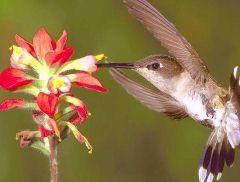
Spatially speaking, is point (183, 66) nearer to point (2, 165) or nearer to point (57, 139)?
point (57, 139)

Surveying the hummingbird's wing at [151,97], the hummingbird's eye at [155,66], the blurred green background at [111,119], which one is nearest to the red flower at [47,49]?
the hummingbird's eye at [155,66]

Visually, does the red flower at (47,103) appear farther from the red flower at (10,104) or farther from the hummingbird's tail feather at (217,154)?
the hummingbird's tail feather at (217,154)

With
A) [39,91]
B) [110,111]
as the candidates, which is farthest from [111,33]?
[39,91]

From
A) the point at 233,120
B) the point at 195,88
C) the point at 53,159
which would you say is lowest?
the point at 53,159

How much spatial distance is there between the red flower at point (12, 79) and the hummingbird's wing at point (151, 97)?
572mm

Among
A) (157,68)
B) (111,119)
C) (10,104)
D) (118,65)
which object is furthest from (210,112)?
(111,119)

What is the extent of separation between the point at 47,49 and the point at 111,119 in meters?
2.23

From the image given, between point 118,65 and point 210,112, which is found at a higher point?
point 118,65

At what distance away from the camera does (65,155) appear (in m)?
3.56

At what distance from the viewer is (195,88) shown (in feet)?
6.17

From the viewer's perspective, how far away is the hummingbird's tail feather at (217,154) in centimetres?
189

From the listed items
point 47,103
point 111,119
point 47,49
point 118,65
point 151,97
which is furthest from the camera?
point 111,119

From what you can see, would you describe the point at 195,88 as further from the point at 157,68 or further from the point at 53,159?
the point at 53,159

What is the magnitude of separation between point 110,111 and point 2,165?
753 mm
